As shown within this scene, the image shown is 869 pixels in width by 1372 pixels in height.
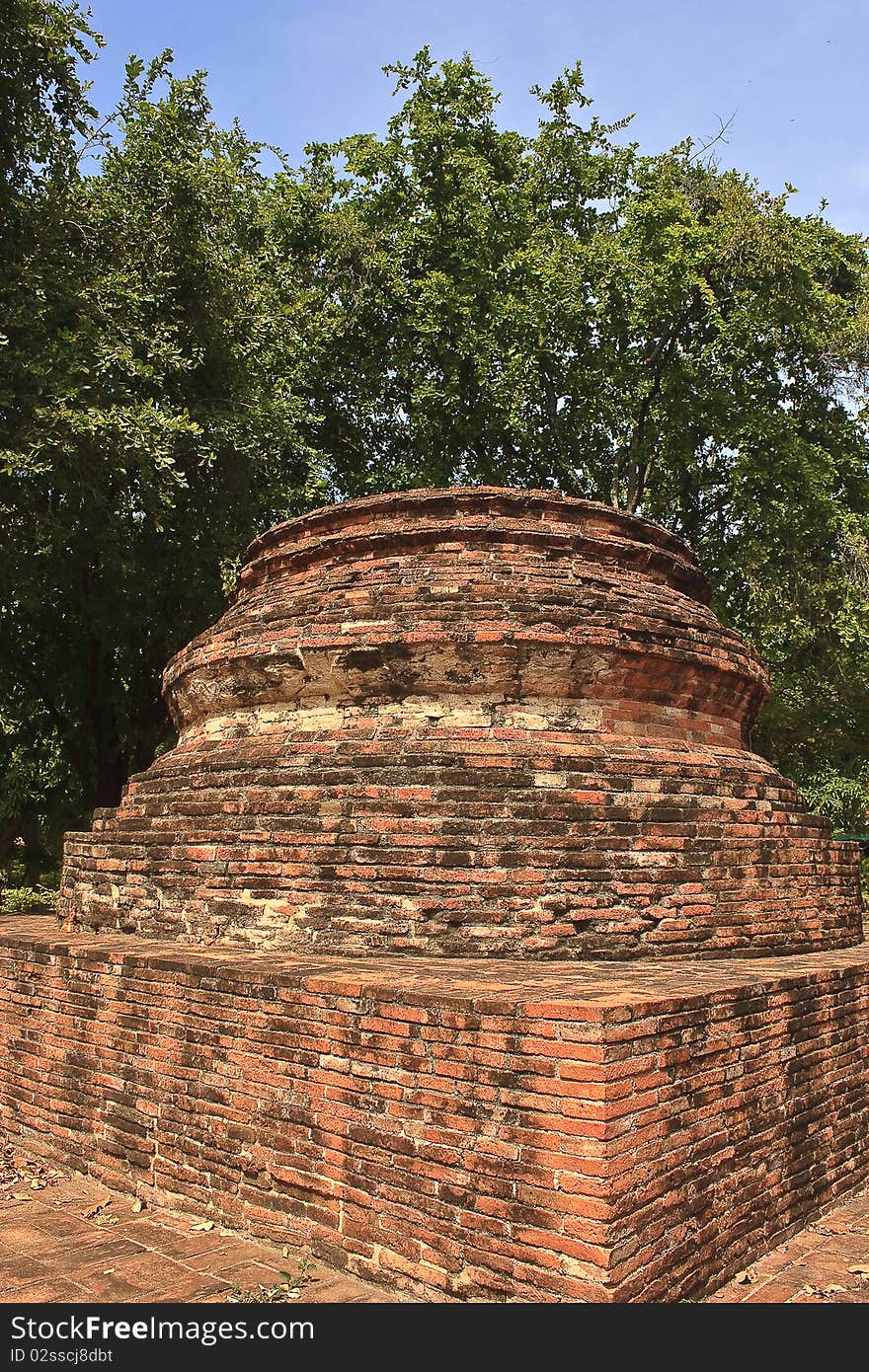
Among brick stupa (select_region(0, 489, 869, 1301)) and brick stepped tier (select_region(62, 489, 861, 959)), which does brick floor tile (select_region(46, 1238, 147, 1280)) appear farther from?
brick stepped tier (select_region(62, 489, 861, 959))

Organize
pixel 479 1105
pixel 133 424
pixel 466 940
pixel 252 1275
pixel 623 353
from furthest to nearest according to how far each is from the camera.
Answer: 1. pixel 623 353
2. pixel 133 424
3. pixel 466 940
4. pixel 252 1275
5. pixel 479 1105

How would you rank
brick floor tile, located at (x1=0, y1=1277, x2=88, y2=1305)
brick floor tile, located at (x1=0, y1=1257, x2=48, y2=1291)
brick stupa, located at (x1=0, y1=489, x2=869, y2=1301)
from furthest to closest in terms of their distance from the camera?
brick floor tile, located at (x1=0, y1=1257, x2=48, y2=1291), brick floor tile, located at (x1=0, y1=1277, x2=88, y2=1305), brick stupa, located at (x1=0, y1=489, x2=869, y2=1301)

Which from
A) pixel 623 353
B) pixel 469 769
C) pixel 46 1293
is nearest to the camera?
pixel 46 1293

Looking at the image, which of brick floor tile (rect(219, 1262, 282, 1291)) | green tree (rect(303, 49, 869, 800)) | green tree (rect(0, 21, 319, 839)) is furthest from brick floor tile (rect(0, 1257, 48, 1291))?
green tree (rect(303, 49, 869, 800))

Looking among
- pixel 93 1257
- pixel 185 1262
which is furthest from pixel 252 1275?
pixel 93 1257

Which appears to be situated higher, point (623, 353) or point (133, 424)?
point (623, 353)

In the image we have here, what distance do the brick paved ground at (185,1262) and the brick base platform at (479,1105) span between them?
0.08 m

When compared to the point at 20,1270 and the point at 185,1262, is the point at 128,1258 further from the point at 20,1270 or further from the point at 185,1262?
the point at 20,1270

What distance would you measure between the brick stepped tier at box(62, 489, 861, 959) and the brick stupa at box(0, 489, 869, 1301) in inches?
0.7

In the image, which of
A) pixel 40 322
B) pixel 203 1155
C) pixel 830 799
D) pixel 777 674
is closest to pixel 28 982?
pixel 203 1155

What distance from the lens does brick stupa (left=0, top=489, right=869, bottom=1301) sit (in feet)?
9.87

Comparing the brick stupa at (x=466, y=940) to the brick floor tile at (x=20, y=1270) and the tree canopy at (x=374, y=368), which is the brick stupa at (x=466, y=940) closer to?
the brick floor tile at (x=20, y=1270)

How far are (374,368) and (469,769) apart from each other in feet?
38.8

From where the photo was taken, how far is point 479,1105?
3045 millimetres
